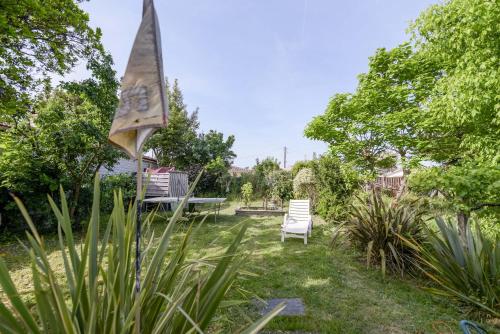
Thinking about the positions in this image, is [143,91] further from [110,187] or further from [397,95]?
[110,187]

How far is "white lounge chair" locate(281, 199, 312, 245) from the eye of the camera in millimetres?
6875

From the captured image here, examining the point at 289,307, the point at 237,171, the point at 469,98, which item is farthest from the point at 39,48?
the point at 237,171

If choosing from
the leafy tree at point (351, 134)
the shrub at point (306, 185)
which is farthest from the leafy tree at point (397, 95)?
the shrub at point (306, 185)

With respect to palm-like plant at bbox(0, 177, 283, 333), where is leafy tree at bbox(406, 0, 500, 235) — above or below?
above

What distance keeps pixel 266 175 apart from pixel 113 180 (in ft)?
33.5

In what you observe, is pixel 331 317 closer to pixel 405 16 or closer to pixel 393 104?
pixel 393 104

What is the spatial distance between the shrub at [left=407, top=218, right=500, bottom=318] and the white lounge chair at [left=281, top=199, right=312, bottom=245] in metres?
3.45

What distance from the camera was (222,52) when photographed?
24.8 feet

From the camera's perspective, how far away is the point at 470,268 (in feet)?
10.2

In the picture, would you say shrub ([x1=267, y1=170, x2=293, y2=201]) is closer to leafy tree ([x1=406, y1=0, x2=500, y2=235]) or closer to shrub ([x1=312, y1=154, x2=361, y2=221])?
shrub ([x1=312, y1=154, x2=361, y2=221])

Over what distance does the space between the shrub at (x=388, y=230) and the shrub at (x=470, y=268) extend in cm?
83

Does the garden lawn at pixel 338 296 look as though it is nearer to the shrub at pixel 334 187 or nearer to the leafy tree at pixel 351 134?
the leafy tree at pixel 351 134

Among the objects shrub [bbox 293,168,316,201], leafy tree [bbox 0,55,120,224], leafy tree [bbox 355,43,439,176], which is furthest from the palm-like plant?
shrub [bbox 293,168,316,201]

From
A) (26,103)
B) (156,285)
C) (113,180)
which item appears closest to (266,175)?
(113,180)
